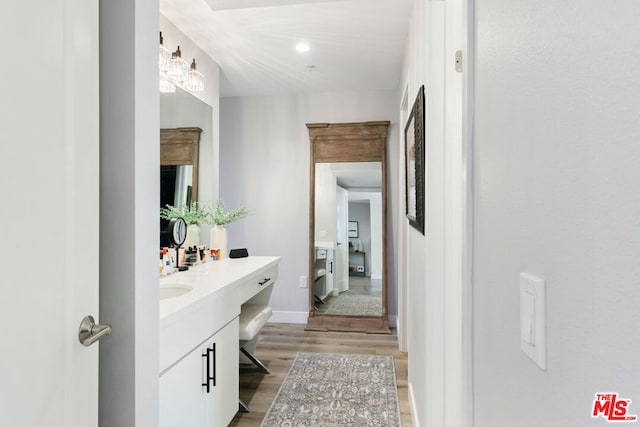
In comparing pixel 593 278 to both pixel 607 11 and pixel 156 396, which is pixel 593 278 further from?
pixel 156 396

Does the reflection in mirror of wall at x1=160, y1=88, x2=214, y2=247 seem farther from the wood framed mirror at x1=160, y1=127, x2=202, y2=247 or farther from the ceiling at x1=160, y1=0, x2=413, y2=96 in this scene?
the ceiling at x1=160, y1=0, x2=413, y2=96

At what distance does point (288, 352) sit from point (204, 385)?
5.69 feet

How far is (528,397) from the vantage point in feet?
1.73

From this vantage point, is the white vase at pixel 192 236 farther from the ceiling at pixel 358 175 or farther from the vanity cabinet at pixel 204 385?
the ceiling at pixel 358 175

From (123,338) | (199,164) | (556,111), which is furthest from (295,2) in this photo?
(556,111)

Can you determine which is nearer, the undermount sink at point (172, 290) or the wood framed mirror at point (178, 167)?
the undermount sink at point (172, 290)

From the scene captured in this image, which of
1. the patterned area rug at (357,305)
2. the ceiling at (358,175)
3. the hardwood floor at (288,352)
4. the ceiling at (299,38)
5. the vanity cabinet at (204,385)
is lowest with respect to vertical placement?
the hardwood floor at (288,352)

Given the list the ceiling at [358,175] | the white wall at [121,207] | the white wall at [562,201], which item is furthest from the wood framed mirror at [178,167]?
the white wall at [562,201]

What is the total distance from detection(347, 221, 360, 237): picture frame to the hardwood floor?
1.04 meters

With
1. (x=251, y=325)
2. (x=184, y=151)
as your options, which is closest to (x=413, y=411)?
(x=251, y=325)

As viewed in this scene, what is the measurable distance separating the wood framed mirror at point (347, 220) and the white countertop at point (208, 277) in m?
1.26

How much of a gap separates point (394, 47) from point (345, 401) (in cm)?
266
